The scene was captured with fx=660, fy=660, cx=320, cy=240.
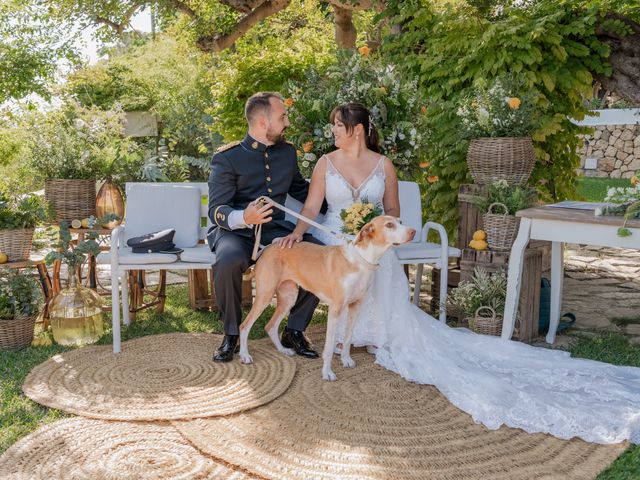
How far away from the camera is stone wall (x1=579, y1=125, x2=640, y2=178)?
1620 centimetres

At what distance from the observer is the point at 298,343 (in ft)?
14.5

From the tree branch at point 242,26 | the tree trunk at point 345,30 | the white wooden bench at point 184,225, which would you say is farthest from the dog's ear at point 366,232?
the tree trunk at point 345,30

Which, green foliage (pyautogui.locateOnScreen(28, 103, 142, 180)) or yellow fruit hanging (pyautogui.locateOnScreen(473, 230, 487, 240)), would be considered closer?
yellow fruit hanging (pyautogui.locateOnScreen(473, 230, 487, 240))

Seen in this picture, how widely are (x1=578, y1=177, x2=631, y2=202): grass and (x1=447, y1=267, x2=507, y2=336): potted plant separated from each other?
7.93m

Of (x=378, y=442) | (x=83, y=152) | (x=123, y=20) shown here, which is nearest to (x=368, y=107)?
(x=83, y=152)

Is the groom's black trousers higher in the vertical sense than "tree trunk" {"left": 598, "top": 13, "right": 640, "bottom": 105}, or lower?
lower

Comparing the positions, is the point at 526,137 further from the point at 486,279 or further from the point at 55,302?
the point at 55,302

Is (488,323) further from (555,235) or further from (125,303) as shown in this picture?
(125,303)

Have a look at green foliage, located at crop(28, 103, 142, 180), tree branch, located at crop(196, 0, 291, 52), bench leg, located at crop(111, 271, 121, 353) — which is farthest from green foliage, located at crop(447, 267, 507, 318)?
tree branch, located at crop(196, 0, 291, 52)

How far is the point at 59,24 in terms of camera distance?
1084cm

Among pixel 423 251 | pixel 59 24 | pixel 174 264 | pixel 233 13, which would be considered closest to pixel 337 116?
pixel 423 251

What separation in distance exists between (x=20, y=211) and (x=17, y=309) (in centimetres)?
69

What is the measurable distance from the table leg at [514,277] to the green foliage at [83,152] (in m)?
3.26

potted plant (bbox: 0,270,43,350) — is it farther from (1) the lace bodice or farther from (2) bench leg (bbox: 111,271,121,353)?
(1) the lace bodice
